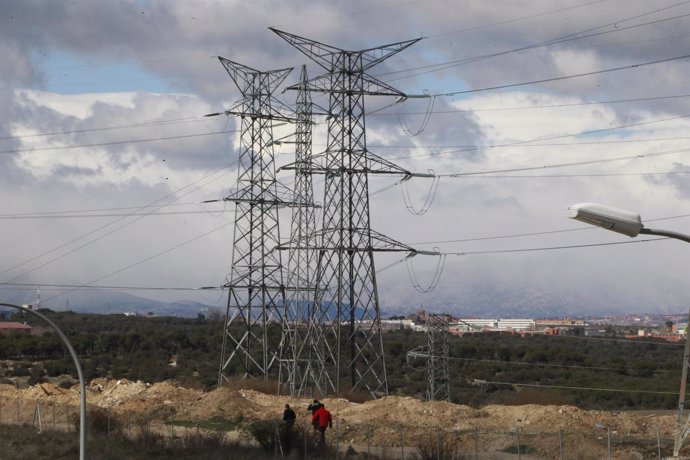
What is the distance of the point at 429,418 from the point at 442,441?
6003mm

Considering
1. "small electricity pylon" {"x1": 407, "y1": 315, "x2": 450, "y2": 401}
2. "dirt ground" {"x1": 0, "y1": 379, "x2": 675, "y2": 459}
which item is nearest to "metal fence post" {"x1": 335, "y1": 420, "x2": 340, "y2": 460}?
"dirt ground" {"x1": 0, "y1": 379, "x2": 675, "y2": 459}

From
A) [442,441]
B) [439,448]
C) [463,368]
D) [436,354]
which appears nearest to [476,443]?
[442,441]

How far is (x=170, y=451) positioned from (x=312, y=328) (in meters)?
17.3

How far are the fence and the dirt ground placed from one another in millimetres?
56

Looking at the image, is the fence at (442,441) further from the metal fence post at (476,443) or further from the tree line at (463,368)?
the tree line at (463,368)

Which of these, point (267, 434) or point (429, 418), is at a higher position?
point (429, 418)

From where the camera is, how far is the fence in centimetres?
3722

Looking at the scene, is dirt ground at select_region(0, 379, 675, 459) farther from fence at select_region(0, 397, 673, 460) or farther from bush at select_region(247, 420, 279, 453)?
bush at select_region(247, 420, 279, 453)

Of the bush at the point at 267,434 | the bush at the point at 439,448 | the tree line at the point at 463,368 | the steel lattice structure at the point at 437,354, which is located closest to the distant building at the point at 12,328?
the tree line at the point at 463,368

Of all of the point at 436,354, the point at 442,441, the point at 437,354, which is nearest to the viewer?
the point at 442,441

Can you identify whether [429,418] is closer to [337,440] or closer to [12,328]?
[337,440]

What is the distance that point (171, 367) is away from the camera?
95812mm

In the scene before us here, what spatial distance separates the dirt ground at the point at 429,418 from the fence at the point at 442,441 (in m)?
0.06

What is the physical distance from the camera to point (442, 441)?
39688 mm
